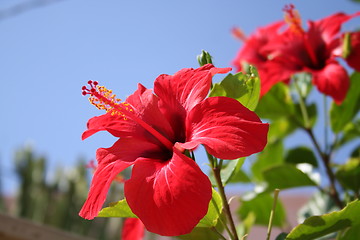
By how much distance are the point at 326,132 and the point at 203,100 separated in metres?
0.62

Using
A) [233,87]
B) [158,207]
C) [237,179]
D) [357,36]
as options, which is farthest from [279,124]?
[158,207]

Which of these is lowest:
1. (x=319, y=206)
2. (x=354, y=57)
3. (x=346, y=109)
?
(x=319, y=206)

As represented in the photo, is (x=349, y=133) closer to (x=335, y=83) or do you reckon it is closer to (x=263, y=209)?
(x=263, y=209)

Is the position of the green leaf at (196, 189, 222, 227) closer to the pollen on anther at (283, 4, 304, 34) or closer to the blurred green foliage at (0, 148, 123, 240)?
the pollen on anther at (283, 4, 304, 34)

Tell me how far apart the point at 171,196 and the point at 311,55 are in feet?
1.86

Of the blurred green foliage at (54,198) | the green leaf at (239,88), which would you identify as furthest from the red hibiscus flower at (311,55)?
the blurred green foliage at (54,198)

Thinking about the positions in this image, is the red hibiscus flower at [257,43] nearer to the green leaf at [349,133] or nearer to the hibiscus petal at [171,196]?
the green leaf at [349,133]

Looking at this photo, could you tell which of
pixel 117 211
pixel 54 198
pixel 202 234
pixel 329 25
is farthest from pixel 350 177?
pixel 54 198

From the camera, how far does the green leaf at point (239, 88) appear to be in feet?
1.86

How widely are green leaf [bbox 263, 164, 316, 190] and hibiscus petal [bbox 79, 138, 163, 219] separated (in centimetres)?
43

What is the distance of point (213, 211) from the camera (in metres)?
0.52

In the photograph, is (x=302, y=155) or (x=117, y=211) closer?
(x=117, y=211)

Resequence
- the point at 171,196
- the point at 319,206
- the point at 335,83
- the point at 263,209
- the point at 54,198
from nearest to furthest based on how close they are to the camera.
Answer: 1. the point at 171,196
2. the point at 335,83
3. the point at 263,209
4. the point at 319,206
5. the point at 54,198

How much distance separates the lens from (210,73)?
1.77ft
